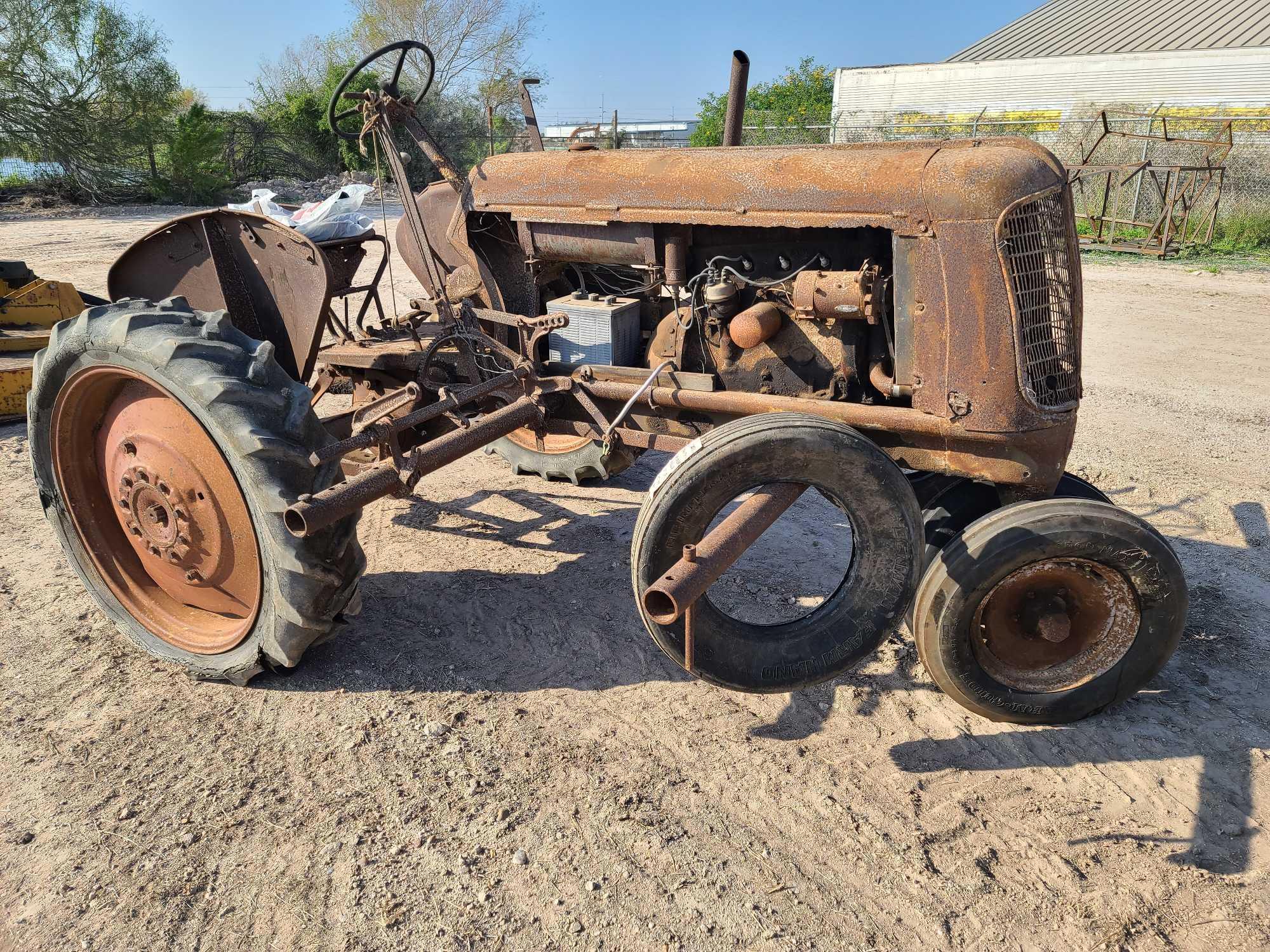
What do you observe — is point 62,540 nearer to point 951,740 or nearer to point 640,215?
point 640,215

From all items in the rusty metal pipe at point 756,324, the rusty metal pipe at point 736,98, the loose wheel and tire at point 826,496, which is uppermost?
the rusty metal pipe at point 736,98

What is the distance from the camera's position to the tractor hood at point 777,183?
2.77 metres

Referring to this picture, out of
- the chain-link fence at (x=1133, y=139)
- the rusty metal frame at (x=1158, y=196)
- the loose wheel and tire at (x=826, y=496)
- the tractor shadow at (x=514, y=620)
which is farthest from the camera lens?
the chain-link fence at (x=1133, y=139)

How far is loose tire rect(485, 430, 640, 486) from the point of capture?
4.74m

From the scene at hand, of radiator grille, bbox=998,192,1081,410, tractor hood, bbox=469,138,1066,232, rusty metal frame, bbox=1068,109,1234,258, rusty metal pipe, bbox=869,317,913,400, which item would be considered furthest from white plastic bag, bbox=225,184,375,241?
rusty metal frame, bbox=1068,109,1234,258

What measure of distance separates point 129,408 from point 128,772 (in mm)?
1350

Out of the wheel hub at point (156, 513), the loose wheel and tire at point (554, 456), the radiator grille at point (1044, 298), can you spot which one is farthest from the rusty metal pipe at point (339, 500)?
the radiator grille at point (1044, 298)

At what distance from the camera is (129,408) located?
335 centimetres

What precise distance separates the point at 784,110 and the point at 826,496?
24303 mm

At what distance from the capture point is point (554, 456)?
493cm

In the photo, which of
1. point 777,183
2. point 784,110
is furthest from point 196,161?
point 777,183

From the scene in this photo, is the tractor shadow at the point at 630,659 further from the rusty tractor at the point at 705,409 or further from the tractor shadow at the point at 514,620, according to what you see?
the rusty tractor at the point at 705,409

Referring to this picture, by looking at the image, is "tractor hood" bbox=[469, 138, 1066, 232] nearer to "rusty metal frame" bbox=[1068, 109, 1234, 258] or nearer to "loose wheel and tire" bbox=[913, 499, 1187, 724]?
"loose wheel and tire" bbox=[913, 499, 1187, 724]

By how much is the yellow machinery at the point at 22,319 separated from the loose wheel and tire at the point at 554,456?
11.2 ft
